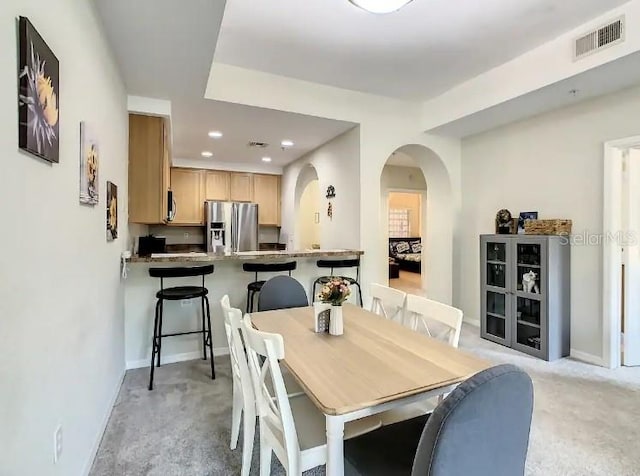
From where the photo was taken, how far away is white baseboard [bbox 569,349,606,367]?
10.9ft

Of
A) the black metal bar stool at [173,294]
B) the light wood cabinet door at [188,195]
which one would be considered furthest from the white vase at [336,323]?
the light wood cabinet door at [188,195]

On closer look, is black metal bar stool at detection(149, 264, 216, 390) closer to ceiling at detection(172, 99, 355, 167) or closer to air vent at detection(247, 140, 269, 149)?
ceiling at detection(172, 99, 355, 167)

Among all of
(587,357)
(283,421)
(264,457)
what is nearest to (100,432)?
(264,457)

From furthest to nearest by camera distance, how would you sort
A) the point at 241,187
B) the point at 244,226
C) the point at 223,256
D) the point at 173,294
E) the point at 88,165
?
the point at 241,187 < the point at 244,226 < the point at 223,256 < the point at 173,294 < the point at 88,165

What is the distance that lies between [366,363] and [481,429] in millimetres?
650

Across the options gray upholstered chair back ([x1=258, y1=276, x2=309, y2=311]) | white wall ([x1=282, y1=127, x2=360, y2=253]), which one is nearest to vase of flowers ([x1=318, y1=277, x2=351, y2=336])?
gray upholstered chair back ([x1=258, y1=276, x2=309, y2=311])

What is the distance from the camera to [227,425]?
7.61 feet

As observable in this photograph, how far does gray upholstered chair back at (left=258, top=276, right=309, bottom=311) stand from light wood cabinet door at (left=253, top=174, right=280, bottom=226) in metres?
4.22

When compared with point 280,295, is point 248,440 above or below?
below

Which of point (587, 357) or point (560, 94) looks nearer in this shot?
point (560, 94)

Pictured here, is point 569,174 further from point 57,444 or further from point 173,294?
point 57,444

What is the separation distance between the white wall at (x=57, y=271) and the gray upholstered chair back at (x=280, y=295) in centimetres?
107

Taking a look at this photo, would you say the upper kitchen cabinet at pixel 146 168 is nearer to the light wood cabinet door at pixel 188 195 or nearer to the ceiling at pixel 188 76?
the ceiling at pixel 188 76

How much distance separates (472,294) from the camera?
184 inches
